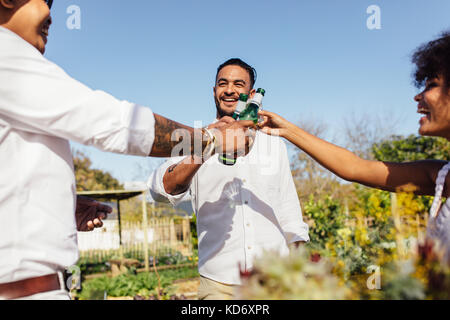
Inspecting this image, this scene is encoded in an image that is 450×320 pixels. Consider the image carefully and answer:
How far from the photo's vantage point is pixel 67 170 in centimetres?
139

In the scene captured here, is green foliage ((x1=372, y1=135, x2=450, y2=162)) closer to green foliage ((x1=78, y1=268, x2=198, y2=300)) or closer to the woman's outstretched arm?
green foliage ((x1=78, y1=268, x2=198, y2=300))

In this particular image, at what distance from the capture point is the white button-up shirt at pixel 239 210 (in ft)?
8.34

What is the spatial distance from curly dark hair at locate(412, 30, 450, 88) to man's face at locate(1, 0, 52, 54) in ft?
5.11

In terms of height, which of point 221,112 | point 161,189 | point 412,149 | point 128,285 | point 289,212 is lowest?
point 128,285

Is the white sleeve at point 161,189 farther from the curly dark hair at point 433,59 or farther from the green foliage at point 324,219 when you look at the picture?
the green foliage at point 324,219

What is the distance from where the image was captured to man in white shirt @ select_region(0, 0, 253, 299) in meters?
1.22

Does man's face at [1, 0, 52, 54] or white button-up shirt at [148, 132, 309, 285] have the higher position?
man's face at [1, 0, 52, 54]

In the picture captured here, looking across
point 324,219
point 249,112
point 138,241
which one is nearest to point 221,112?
point 249,112

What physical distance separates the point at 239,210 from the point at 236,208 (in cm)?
3

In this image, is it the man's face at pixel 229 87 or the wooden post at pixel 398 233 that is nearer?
the wooden post at pixel 398 233

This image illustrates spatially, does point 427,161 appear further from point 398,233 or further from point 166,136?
point 166,136

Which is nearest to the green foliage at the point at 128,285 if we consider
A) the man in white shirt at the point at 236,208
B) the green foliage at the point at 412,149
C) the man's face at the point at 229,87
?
the man in white shirt at the point at 236,208

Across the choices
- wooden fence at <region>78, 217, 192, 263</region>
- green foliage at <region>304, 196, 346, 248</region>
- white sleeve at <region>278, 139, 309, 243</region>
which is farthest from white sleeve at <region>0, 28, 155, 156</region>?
wooden fence at <region>78, 217, 192, 263</region>

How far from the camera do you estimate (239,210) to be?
8.69ft
